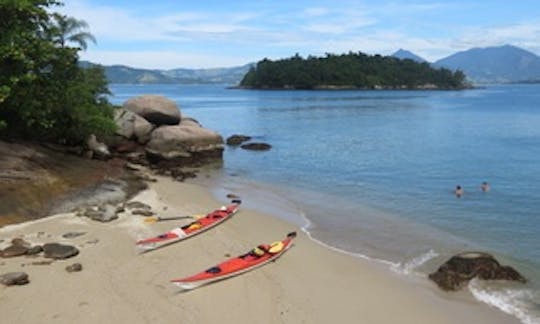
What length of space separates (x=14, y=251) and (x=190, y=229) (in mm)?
5516

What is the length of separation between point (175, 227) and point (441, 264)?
9.12m

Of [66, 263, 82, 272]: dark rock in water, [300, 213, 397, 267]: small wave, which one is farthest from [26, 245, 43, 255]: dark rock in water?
[300, 213, 397, 267]: small wave

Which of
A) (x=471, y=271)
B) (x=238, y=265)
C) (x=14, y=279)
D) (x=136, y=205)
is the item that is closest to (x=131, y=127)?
(x=136, y=205)

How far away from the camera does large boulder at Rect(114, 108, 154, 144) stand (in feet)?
112

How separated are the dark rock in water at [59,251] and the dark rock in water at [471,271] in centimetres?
1049

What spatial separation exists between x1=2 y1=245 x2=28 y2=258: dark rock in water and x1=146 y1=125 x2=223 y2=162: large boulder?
18.0 m

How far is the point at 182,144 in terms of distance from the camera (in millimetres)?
33688

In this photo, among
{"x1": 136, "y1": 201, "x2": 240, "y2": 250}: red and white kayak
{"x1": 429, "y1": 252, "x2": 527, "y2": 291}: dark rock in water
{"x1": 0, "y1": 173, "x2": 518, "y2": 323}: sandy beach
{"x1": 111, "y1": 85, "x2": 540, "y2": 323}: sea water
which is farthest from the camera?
{"x1": 111, "y1": 85, "x2": 540, "y2": 323}: sea water

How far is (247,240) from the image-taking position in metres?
17.8

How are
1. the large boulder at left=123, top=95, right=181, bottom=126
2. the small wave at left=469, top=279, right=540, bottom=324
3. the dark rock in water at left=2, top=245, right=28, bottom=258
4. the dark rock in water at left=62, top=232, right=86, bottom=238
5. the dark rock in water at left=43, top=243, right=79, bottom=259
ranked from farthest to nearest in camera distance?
the large boulder at left=123, top=95, right=181, bottom=126 < the dark rock in water at left=62, top=232, right=86, bottom=238 < the dark rock in water at left=43, top=243, right=79, bottom=259 < the dark rock in water at left=2, top=245, right=28, bottom=258 < the small wave at left=469, top=279, right=540, bottom=324

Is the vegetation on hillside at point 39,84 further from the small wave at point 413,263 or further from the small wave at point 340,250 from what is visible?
the small wave at point 413,263

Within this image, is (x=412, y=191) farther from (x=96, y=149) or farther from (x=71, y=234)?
(x=71, y=234)

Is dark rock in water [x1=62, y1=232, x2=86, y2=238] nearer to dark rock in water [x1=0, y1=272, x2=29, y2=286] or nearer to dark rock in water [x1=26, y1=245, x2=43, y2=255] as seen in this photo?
dark rock in water [x1=26, y1=245, x2=43, y2=255]

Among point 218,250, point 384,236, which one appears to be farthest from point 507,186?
point 218,250
